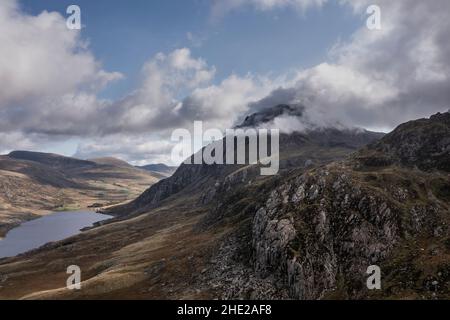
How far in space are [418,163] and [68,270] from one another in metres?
128

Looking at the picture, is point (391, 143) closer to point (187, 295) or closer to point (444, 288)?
point (444, 288)

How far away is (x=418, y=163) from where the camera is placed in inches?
5207

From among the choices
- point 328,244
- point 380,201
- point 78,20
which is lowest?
point 328,244

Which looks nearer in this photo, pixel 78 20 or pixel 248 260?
pixel 78 20

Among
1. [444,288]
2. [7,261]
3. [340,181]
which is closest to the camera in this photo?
[444,288]

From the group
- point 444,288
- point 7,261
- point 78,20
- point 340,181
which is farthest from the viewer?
point 7,261

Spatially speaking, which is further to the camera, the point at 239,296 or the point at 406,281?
the point at 239,296

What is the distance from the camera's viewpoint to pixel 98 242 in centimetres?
19462

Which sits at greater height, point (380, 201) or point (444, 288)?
point (380, 201)

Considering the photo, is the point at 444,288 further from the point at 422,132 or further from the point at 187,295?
the point at 422,132

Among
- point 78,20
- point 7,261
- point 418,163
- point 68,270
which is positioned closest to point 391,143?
point 418,163

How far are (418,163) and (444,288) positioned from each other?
233 feet

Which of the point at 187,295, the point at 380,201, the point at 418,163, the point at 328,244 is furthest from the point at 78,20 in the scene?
the point at 418,163

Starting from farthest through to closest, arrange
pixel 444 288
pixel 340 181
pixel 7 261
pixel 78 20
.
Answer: pixel 7 261 < pixel 340 181 < pixel 78 20 < pixel 444 288
